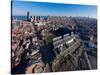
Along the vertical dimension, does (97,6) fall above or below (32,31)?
above

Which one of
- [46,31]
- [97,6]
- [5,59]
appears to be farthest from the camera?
[97,6]

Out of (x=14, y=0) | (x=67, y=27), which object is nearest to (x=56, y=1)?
(x=67, y=27)

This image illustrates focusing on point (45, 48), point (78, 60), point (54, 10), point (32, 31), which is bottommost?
point (78, 60)

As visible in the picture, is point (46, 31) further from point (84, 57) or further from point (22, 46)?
point (84, 57)

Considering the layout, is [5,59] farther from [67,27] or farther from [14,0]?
[67,27]

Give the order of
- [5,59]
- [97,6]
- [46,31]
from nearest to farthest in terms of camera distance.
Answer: [5,59], [46,31], [97,6]

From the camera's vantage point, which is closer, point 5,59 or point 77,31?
point 5,59
